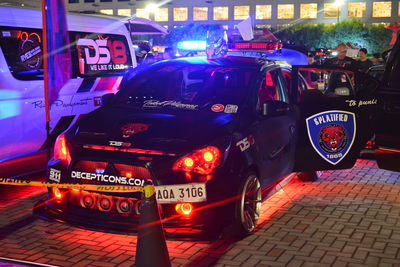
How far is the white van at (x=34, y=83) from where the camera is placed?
6930mm

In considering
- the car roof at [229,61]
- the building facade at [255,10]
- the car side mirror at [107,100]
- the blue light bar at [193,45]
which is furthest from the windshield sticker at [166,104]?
the building facade at [255,10]

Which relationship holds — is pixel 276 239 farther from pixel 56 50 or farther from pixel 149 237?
pixel 56 50

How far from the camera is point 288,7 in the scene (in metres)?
86.8

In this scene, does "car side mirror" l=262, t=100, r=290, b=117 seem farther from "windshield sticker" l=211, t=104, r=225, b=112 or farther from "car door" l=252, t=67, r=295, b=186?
"windshield sticker" l=211, t=104, r=225, b=112

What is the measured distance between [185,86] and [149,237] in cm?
298

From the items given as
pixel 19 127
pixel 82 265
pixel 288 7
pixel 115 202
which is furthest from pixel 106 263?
pixel 288 7

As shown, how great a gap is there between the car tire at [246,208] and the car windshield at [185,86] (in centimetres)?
90

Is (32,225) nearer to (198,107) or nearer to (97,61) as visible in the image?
(198,107)

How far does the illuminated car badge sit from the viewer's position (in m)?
5.17

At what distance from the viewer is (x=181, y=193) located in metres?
4.79

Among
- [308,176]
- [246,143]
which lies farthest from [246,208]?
[308,176]

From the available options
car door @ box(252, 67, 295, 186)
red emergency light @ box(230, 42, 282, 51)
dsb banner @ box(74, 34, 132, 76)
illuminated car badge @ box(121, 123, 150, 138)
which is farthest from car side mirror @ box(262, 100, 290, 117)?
dsb banner @ box(74, 34, 132, 76)

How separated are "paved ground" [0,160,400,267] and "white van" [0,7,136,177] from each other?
631 millimetres

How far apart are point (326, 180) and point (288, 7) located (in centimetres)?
8228
